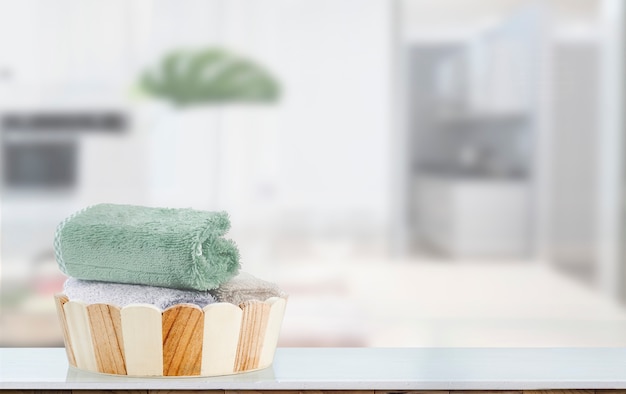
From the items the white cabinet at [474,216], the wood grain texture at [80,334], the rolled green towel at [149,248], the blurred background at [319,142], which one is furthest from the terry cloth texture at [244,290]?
the white cabinet at [474,216]

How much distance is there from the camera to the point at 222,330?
2.34 ft

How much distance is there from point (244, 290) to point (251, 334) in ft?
0.12

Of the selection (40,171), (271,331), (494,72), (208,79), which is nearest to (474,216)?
(494,72)

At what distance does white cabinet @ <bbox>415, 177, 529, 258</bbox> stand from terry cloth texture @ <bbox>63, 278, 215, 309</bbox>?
8.41 ft

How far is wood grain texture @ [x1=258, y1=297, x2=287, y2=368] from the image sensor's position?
74 cm

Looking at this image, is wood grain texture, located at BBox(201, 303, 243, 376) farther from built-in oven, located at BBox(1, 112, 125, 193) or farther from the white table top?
built-in oven, located at BBox(1, 112, 125, 193)

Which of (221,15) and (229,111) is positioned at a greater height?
(221,15)

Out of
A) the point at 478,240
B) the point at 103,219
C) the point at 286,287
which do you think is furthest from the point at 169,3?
the point at 103,219

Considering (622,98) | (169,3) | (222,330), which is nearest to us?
(222,330)

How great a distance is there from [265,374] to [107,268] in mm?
158

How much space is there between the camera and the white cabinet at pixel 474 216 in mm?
3256

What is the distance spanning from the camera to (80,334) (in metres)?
0.73

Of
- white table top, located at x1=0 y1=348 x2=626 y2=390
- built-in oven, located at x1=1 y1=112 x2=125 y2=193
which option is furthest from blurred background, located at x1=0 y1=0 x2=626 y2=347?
white table top, located at x1=0 y1=348 x2=626 y2=390

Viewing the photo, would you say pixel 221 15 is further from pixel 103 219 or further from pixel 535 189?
pixel 103 219
